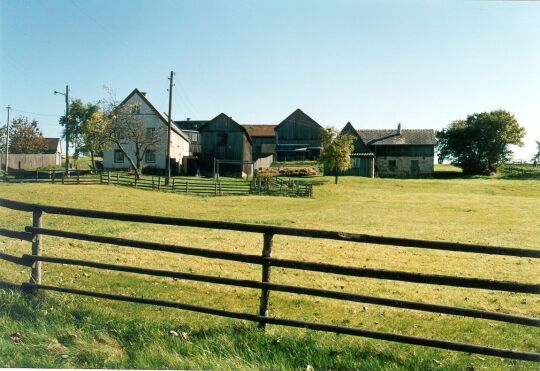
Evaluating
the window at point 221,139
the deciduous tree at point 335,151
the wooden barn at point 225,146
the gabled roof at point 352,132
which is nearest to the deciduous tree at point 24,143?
the wooden barn at point 225,146

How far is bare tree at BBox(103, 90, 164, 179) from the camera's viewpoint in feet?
53.3

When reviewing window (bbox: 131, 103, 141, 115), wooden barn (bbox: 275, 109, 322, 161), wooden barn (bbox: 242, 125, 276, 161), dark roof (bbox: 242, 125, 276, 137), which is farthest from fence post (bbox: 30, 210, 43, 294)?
wooden barn (bbox: 242, 125, 276, 161)

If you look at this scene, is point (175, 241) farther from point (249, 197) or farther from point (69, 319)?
point (249, 197)

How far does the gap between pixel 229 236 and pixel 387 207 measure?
15228 millimetres

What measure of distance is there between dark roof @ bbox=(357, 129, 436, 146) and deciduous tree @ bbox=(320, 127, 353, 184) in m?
15.7

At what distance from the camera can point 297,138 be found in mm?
63281

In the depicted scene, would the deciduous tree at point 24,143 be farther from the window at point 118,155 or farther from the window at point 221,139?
the window at point 221,139

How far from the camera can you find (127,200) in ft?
75.6

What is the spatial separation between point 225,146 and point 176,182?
15.3 m

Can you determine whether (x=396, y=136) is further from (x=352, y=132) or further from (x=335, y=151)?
(x=335, y=151)

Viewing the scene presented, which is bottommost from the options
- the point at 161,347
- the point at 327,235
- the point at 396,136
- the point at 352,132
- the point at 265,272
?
the point at 161,347

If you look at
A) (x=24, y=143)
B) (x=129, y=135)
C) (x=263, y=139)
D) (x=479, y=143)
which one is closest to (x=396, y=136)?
(x=263, y=139)

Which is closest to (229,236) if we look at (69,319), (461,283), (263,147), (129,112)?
(129,112)

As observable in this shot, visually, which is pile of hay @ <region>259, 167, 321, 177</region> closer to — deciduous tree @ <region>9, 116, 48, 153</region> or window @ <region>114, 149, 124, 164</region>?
window @ <region>114, 149, 124, 164</region>
